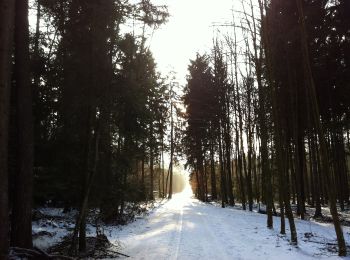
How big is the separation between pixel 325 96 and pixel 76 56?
14.0m

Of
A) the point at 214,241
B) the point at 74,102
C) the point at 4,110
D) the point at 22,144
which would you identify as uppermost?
the point at 74,102

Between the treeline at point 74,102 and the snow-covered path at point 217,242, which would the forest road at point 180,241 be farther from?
the treeline at point 74,102

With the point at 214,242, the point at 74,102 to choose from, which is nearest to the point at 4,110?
the point at 74,102

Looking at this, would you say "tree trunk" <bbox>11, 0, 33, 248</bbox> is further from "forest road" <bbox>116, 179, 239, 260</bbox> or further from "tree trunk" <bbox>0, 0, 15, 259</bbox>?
"forest road" <bbox>116, 179, 239, 260</bbox>

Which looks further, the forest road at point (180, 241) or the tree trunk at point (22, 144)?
the forest road at point (180, 241)

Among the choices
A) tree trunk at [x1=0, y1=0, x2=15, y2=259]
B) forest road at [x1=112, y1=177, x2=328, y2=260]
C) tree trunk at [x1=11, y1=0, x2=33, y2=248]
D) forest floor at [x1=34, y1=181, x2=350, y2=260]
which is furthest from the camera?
forest floor at [x1=34, y1=181, x2=350, y2=260]

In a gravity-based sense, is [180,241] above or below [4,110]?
below

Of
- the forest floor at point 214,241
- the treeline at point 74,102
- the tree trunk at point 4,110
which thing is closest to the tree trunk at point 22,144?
the treeline at point 74,102

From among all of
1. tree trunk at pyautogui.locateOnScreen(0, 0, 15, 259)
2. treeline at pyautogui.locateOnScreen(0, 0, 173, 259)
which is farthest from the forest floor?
tree trunk at pyautogui.locateOnScreen(0, 0, 15, 259)

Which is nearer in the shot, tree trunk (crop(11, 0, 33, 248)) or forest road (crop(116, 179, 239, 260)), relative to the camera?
tree trunk (crop(11, 0, 33, 248))

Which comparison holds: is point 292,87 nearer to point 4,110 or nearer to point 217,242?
point 217,242

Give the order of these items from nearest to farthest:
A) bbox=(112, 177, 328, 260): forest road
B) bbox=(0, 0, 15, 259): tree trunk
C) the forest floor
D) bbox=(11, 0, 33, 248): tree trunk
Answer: bbox=(0, 0, 15, 259): tree trunk < bbox=(11, 0, 33, 248): tree trunk < bbox=(112, 177, 328, 260): forest road < the forest floor

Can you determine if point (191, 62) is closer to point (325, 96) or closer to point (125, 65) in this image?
point (325, 96)

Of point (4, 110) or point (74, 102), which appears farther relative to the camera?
point (74, 102)
